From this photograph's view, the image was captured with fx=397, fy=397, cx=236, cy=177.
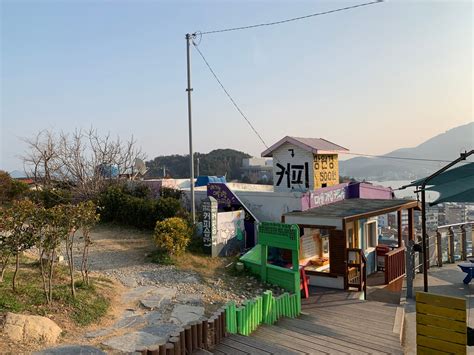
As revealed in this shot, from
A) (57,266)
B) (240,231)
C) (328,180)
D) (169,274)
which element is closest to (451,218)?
(328,180)

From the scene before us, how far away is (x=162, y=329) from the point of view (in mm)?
6398

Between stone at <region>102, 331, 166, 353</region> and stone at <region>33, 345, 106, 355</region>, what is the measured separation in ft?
1.00

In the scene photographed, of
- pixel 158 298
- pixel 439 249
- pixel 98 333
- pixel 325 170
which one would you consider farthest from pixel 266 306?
pixel 325 170

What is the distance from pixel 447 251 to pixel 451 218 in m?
3.17

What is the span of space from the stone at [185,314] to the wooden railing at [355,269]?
477 cm

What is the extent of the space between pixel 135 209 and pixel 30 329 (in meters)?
10.2

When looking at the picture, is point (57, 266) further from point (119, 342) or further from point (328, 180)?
point (328, 180)

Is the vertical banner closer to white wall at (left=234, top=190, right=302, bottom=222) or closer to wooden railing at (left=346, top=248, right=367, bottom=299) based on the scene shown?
white wall at (left=234, top=190, right=302, bottom=222)

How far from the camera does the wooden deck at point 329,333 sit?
5.76 m

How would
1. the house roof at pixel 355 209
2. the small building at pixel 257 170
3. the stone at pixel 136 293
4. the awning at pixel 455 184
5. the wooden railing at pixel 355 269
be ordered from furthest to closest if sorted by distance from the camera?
the small building at pixel 257 170 < the house roof at pixel 355 209 < the wooden railing at pixel 355 269 < the awning at pixel 455 184 < the stone at pixel 136 293

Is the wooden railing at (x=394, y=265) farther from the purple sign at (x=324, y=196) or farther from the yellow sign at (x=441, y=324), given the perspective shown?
the yellow sign at (x=441, y=324)

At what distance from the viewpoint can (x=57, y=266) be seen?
943 cm

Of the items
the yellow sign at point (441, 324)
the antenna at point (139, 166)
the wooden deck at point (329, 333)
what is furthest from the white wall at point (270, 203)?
the antenna at point (139, 166)

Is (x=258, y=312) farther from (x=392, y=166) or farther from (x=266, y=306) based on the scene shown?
(x=392, y=166)
